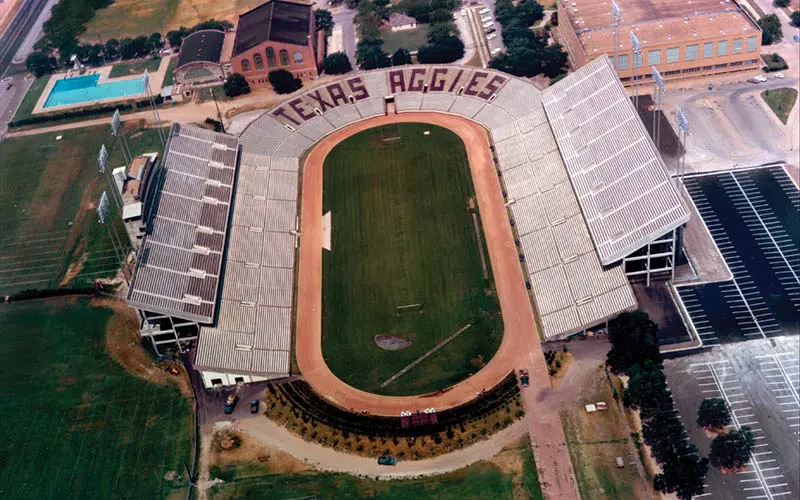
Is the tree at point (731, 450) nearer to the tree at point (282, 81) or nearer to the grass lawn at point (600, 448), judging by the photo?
the grass lawn at point (600, 448)

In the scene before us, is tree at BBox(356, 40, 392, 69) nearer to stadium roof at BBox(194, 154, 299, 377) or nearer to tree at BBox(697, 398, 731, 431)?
stadium roof at BBox(194, 154, 299, 377)

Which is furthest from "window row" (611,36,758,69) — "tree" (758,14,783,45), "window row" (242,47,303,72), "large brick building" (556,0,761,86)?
Result: "window row" (242,47,303,72)

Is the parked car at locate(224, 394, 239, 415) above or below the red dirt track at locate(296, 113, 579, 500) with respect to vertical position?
below

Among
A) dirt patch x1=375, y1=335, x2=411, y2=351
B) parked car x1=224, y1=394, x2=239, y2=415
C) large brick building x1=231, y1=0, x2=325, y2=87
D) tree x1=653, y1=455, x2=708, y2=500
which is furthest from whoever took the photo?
large brick building x1=231, y1=0, x2=325, y2=87

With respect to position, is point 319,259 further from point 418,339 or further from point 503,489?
point 503,489

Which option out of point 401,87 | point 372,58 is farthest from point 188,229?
point 372,58

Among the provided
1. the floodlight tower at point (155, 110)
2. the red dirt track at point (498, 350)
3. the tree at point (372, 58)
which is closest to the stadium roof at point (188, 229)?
the red dirt track at point (498, 350)

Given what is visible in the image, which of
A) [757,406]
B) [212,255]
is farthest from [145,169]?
[757,406]
